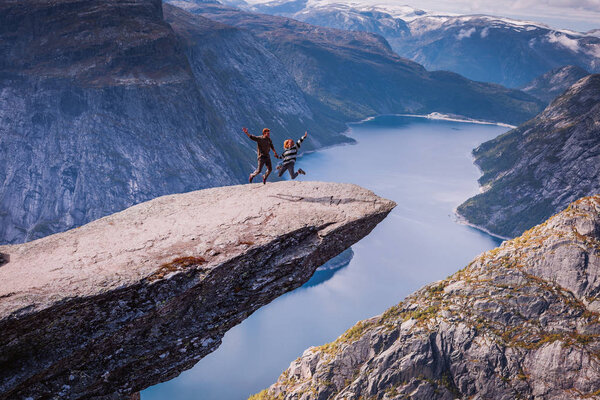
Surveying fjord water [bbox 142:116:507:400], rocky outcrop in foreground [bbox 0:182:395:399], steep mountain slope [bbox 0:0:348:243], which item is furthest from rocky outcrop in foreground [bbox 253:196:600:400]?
steep mountain slope [bbox 0:0:348:243]

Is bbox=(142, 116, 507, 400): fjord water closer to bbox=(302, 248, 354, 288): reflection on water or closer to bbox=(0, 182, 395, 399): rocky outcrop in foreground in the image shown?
bbox=(302, 248, 354, 288): reflection on water

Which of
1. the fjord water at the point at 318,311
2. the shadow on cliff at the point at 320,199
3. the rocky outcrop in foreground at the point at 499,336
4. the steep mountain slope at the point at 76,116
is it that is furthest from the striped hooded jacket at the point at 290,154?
the steep mountain slope at the point at 76,116

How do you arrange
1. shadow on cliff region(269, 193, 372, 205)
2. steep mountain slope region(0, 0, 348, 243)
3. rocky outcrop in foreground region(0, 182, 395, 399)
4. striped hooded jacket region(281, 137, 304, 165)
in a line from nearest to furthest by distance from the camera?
1. rocky outcrop in foreground region(0, 182, 395, 399)
2. shadow on cliff region(269, 193, 372, 205)
3. striped hooded jacket region(281, 137, 304, 165)
4. steep mountain slope region(0, 0, 348, 243)

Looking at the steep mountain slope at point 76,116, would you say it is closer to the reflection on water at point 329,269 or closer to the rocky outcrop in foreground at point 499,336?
the reflection on water at point 329,269

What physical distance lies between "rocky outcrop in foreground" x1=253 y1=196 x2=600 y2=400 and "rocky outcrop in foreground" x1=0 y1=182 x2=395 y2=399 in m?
48.3

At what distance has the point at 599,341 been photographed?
5303cm

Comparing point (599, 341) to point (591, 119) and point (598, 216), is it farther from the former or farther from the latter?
point (591, 119)

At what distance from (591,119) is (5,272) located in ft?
801

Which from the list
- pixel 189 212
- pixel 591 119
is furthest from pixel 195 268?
pixel 591 119

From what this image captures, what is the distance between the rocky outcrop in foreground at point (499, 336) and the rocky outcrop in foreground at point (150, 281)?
1902 inches

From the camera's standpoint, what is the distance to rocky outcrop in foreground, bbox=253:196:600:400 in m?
54.0

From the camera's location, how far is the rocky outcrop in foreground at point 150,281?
1448cm

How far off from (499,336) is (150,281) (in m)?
59.1

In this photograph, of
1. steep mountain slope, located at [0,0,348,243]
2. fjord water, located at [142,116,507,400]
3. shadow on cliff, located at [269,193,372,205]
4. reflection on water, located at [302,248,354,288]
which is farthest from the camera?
reflection on water, located at [302,248,354,288]
